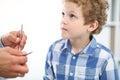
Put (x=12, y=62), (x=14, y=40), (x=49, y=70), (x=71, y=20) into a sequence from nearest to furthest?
(x=12, y=62)
(x=14, y=40)
(x=71, y=20)
(x=49, y=70)

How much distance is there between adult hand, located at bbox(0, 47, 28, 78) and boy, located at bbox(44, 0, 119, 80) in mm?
476

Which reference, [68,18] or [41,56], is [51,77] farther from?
[41,56]

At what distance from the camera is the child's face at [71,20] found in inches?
41.9

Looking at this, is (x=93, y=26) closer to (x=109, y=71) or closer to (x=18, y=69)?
(x=109, y=71)

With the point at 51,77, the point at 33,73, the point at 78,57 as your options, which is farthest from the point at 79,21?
the point at 33,73

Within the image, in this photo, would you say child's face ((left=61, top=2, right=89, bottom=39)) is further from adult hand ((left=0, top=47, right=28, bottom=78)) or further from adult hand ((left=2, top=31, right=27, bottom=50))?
adult hand ((left=0, top=47, right=28, bottom=78))

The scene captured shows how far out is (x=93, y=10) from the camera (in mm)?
1119

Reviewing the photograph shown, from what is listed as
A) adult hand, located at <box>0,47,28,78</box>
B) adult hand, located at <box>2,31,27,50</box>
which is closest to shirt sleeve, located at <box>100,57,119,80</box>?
adult hand, located at <box>2,31,27,50</box>

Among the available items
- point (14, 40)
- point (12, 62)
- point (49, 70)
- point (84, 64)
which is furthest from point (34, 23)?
point (12, 62)

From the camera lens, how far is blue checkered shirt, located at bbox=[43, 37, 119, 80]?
1.11 metres

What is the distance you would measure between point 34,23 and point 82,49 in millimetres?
540

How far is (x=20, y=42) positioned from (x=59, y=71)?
1.29 feet

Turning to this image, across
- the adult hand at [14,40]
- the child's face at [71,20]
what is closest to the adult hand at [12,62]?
the adult hand at [14,40]

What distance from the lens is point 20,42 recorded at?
32.8 inches
